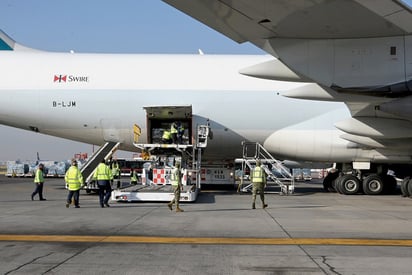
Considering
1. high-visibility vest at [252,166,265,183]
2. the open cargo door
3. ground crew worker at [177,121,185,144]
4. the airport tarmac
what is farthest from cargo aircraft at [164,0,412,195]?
ground crew worker at [177,121,185,144]

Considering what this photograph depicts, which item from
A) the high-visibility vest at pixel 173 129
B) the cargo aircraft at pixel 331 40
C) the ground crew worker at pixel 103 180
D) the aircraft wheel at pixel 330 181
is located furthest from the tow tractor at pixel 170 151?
the aircraft wheel at pixel 330 181

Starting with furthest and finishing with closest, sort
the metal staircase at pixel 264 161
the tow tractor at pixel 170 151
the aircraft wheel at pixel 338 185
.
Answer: the aircraft wheel at pixel 338 185 → the metal staircase at pixel 264 161 → the tow tractor at pixel 170 151

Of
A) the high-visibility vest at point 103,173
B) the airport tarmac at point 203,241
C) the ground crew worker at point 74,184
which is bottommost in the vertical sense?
the airport tarmac at point 203,241

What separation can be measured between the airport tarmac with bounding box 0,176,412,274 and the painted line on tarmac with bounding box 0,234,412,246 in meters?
0.02

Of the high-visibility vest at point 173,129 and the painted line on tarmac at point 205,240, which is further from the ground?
the high-visibility vest at point 173,129

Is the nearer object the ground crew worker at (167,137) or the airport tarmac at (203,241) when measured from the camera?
the airport tarmac at (203,241)

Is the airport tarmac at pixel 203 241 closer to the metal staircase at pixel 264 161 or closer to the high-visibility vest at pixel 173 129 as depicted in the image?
the high-visibility vest at pixel 173 129

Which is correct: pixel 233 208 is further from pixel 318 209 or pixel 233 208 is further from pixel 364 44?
pixel 364 44

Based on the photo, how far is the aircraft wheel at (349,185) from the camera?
21.2 m

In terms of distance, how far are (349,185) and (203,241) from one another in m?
14.1

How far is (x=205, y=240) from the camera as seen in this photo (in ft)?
28.9

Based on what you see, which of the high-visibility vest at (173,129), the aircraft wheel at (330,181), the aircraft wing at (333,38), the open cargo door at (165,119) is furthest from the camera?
the aircraft wheel at (330,181)

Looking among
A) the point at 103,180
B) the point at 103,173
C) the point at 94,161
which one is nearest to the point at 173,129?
the point at 94,161

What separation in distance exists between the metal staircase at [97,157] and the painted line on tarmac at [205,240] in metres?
11.3
